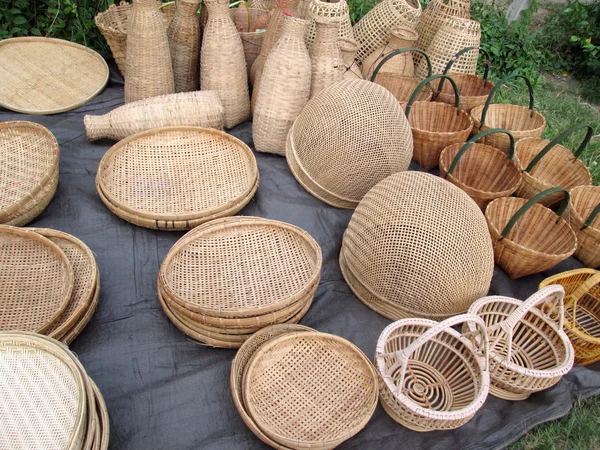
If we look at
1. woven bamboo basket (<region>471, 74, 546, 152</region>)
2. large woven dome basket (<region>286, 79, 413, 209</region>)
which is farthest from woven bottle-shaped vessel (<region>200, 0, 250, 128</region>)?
woven bamboo basket (<region>471, 74, 546, 152</region>)

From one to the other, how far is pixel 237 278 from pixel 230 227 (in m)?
0.21

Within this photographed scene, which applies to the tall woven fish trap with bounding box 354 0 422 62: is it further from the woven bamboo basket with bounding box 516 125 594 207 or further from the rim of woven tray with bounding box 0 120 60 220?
the rim of woven tray with bounding box 0 120 60 220

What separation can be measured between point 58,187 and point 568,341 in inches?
89.0

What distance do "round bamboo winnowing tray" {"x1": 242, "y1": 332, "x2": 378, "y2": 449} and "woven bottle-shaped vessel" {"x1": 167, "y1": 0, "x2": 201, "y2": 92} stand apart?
1.86m

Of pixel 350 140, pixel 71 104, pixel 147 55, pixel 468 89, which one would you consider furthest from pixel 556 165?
pixel 71 104

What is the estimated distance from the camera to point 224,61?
2.39 m

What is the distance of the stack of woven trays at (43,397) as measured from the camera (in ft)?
3.66

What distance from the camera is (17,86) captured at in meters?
2.59

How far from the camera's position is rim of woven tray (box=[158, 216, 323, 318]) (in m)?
1.42

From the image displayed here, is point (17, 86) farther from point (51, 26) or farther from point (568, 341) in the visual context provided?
point (568, 341)

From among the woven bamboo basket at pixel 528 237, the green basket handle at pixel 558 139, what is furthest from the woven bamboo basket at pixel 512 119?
the woven bamboo basket at pixel 528 237

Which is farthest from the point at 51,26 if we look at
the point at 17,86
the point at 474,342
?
the point at 474,342

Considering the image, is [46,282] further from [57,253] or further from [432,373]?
[432,373]

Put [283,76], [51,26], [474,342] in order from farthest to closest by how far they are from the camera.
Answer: [51,26] < [283,76] < [474,342]
